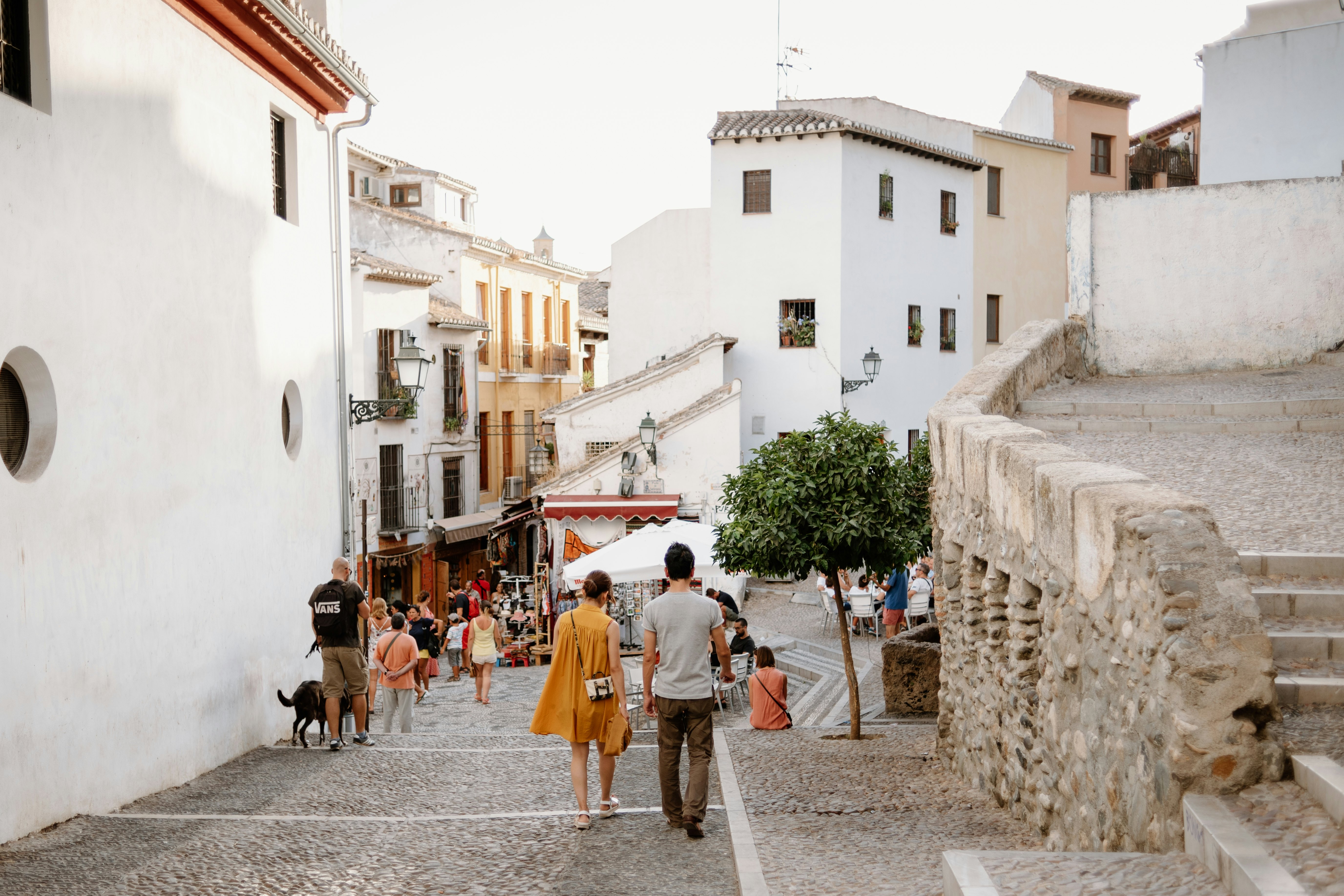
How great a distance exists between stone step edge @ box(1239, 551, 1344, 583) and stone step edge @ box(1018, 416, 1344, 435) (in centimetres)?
426

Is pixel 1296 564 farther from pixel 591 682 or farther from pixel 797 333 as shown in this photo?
pixel 797 333

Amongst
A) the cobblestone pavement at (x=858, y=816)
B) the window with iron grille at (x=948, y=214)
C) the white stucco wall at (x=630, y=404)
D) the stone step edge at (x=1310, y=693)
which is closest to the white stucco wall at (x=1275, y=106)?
the window with iron grille at (x=948, y=214)

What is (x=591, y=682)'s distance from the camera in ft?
21.5

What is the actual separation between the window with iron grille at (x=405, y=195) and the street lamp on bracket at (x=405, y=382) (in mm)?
26647

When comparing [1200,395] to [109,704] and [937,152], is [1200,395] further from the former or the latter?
[937,152]

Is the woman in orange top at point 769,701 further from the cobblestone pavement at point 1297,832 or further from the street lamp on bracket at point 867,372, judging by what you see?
the street lamp on bracket at point 867,372

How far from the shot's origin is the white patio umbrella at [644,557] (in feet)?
51.5

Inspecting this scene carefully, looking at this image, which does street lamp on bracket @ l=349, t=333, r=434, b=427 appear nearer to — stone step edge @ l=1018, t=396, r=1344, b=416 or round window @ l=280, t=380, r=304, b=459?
round window @ l=280, t=380, r=304, b=459

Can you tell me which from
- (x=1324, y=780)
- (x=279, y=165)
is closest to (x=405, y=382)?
(x=279, y=165)

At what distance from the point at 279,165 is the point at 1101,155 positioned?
3129cm

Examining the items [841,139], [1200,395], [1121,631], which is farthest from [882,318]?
[1121,631]

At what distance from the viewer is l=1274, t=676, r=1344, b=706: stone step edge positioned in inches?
168

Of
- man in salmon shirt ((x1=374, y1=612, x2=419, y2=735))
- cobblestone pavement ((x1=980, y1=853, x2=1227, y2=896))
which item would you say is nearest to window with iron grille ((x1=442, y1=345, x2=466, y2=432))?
man in salmon shirt ((x1=374, y1=612, x2=419, y2=735))

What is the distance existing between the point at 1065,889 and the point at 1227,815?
56 cm
